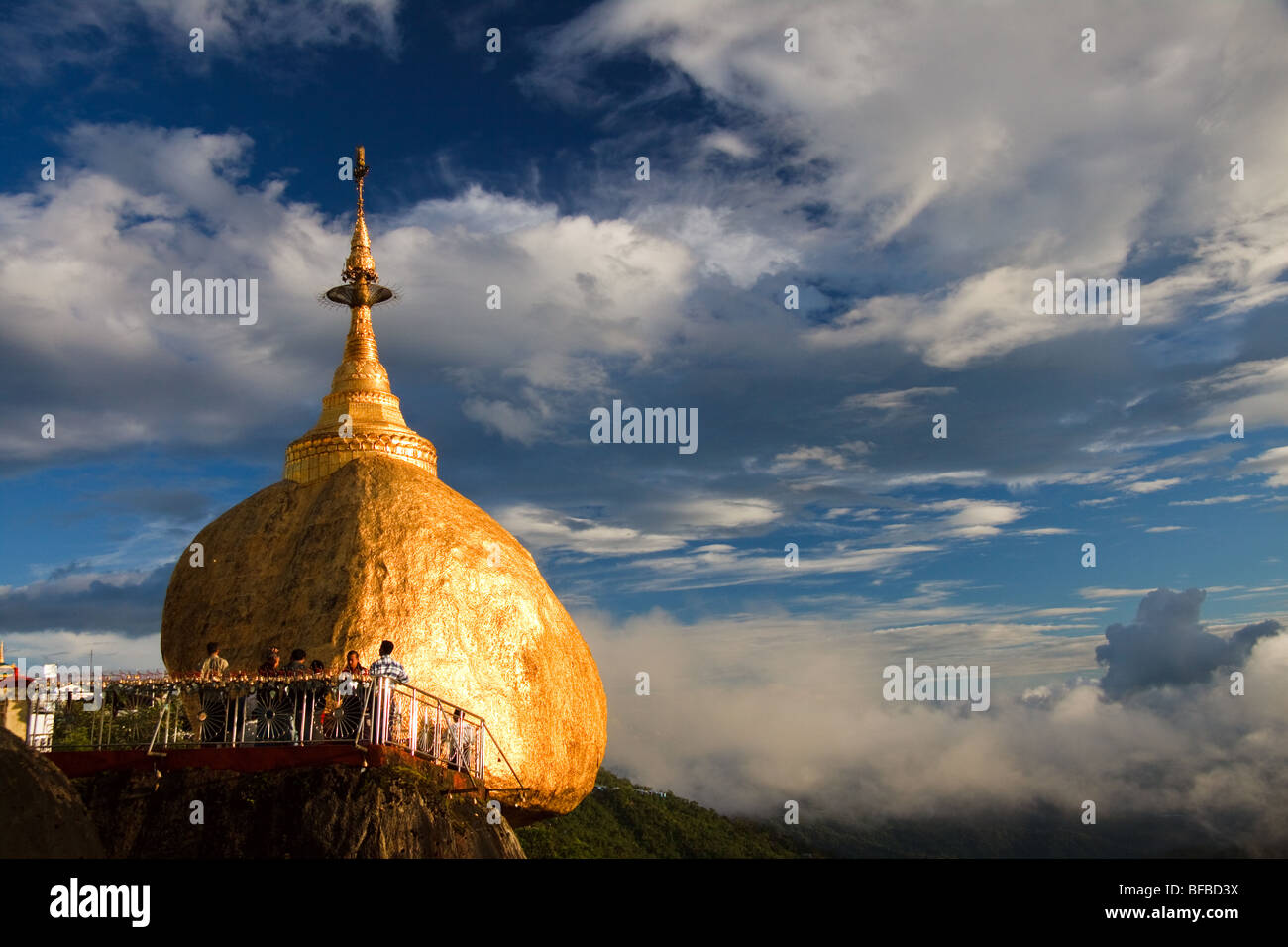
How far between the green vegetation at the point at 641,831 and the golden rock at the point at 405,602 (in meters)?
17.5

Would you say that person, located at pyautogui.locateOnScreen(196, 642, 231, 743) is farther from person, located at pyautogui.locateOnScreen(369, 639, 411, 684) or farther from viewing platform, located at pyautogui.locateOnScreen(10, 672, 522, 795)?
person, located at pyautogui.locateOnScreen(369, 639, 411, 684)

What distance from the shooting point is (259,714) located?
1725cm

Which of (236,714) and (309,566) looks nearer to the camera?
(236,714)

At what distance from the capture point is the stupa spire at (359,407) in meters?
26.7

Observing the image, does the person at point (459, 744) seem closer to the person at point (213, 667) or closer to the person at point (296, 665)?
the person at point (296, 665)

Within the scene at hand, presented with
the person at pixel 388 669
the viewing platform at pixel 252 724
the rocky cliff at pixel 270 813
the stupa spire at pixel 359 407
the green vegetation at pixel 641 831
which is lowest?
the green vegetation at pixel 641 831

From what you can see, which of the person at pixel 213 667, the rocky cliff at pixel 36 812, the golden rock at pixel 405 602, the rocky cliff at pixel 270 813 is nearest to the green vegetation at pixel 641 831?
the golden rock at pixel 405 602

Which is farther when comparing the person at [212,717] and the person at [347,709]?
the person at [212,717]

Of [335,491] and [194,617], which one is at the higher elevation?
[335,491]
